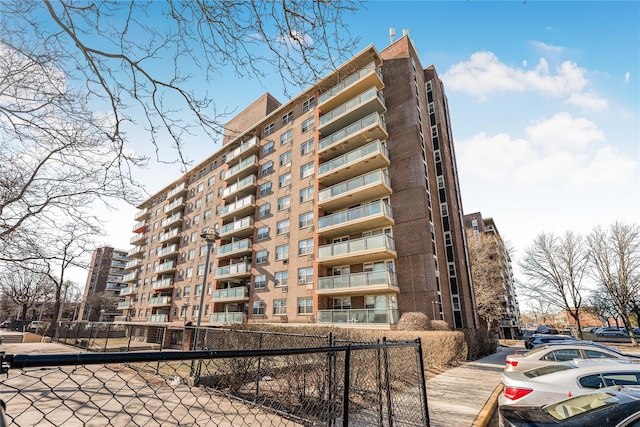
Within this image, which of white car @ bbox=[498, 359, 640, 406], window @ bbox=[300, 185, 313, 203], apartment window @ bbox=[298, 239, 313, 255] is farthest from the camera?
window @ bbox=[300, 185, 313, 203]

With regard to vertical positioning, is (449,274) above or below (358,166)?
below

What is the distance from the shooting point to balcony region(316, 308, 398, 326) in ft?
59.9

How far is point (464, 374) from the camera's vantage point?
495 inches

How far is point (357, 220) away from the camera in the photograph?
2111 cm

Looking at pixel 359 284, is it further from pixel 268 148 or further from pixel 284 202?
pixel 268 148

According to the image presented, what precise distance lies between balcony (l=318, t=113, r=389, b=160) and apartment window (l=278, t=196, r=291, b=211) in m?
5.13

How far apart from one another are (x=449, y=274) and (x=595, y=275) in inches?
786

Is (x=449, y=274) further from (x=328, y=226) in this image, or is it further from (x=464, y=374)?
(x=464, y=374)

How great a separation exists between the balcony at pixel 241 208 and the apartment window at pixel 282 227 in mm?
4739

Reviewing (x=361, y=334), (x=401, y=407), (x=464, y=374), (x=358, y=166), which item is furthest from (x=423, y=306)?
(x=401, y=407)

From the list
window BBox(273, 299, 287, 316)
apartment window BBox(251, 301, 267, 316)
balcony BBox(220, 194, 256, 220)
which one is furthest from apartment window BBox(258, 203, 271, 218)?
window BBox(273, 299, 287, 316)

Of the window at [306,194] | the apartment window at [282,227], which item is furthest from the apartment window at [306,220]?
the apartment window at [282,227]

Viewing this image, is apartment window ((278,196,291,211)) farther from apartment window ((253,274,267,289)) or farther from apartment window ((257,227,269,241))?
apartment window ((253,274,267,289))

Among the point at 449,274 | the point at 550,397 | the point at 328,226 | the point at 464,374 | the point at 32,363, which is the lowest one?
the point at 464,374
